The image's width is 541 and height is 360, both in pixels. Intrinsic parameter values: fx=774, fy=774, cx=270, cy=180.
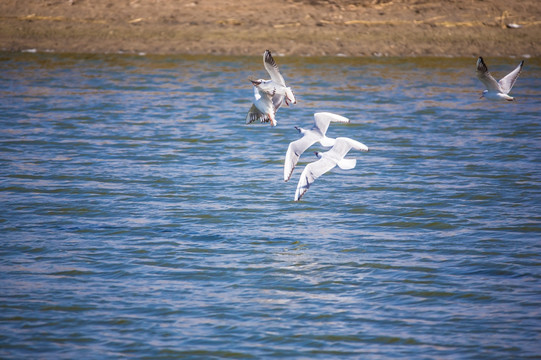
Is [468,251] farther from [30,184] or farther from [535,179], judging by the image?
[30,184]

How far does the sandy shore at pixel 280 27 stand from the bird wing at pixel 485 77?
1101 cm

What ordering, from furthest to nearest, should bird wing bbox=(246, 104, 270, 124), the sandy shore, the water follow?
the sandy shore → bird wing bbox=(246, 104, 270, 124) → the water

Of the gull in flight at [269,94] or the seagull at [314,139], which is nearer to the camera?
the seagull at [314,139]

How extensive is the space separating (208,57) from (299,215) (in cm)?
1355

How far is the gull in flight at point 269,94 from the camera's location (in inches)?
408

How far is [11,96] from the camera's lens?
802 inches

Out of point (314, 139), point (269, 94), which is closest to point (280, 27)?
point (269, 94)

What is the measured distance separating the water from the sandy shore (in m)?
2.55

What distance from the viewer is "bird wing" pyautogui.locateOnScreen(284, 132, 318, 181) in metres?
9.98

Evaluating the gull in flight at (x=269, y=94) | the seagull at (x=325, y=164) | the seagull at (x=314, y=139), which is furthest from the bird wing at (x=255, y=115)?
the seagull at (x=325, y=164)

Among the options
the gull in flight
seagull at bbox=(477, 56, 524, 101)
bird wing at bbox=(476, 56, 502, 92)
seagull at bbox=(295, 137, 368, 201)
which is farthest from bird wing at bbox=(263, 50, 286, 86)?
seagull at bbox=(477, 56, 524, 101)

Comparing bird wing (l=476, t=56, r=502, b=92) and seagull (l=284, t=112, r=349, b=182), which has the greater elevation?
bird wing (l=476, t=56, r=502, b=92)

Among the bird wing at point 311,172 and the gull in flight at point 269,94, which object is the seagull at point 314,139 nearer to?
the bird wing at point 311,172

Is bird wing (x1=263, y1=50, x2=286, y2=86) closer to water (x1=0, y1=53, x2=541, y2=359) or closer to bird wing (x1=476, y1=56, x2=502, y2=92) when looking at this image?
water (x1=0, y1=53, x2=541, y2=359)
